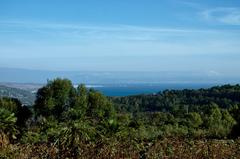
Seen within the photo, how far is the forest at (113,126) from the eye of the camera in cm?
841

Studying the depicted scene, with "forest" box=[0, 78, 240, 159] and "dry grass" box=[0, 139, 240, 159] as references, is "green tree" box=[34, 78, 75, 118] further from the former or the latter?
"dry grass" box=[0, 139, 240, 159]

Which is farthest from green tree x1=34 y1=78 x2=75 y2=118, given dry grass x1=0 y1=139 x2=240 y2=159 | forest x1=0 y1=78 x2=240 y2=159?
dry grass x1=0 y1=139 x2=240 y2=159

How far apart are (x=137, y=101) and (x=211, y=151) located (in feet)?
452

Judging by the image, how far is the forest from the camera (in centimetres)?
841

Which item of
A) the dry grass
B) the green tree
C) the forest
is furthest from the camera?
the green tree

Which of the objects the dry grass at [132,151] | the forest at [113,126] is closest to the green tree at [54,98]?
the forest at [113,126]

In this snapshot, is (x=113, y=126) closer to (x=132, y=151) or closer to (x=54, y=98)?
(x=132, y=151)

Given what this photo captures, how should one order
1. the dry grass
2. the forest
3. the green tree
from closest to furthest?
the dry grass < the forest < the green tree

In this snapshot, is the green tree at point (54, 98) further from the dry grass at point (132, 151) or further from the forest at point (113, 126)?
the dry grass at point (132, 151)

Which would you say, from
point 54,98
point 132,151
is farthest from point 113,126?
point 54,98

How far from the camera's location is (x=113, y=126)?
22.1 m

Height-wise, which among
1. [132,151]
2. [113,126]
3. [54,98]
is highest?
[132,151]

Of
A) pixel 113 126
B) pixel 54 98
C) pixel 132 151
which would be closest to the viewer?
pixel 132 151

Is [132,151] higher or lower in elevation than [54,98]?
higher
